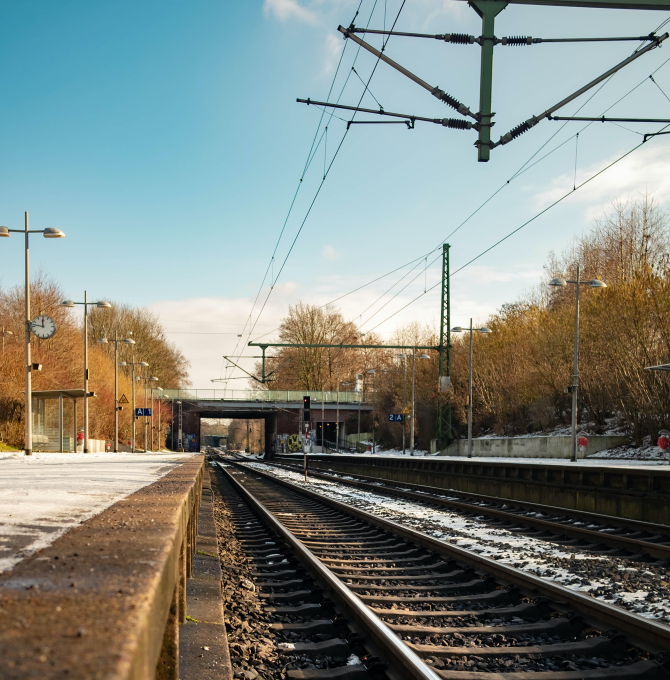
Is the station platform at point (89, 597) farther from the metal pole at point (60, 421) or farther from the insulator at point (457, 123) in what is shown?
the metal pole at point (60, 421)

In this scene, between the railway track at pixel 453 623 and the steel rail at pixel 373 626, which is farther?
the railway track at pixel 453 623

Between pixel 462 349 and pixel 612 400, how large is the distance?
837 inches

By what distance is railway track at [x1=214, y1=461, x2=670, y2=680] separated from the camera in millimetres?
5199

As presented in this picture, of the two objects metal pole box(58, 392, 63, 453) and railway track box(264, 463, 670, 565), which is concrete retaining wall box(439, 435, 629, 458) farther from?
metal pole box(58, 392, 63, 453)

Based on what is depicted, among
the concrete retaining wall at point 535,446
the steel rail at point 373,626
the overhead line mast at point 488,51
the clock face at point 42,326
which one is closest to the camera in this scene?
the steel rail at point 373,626

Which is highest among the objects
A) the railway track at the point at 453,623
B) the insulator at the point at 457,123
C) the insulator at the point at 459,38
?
the insulator at the point at 459,38

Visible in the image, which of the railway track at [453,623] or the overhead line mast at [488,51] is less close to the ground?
the overhead line mast at [488,51]

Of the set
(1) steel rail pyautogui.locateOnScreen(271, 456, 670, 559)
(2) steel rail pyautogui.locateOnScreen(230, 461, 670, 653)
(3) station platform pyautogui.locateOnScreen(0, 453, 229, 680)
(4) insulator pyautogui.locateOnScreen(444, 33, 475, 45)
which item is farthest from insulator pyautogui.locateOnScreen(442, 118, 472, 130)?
(3) station platform pyautogui.locateOnScreen(0, 453, 229, 680)

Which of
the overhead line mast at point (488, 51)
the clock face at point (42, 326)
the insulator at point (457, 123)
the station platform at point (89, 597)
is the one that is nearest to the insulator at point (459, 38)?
the overhead line mast at point (488, 51)

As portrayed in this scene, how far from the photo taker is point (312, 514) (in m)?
17.7

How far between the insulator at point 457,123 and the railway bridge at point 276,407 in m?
64.9

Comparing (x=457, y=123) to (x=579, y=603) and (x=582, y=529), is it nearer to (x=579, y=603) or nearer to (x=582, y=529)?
(x=582, y=529)

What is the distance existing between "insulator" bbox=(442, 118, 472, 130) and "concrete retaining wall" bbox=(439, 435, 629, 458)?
27.9m

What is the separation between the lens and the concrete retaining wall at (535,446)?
3834cm
